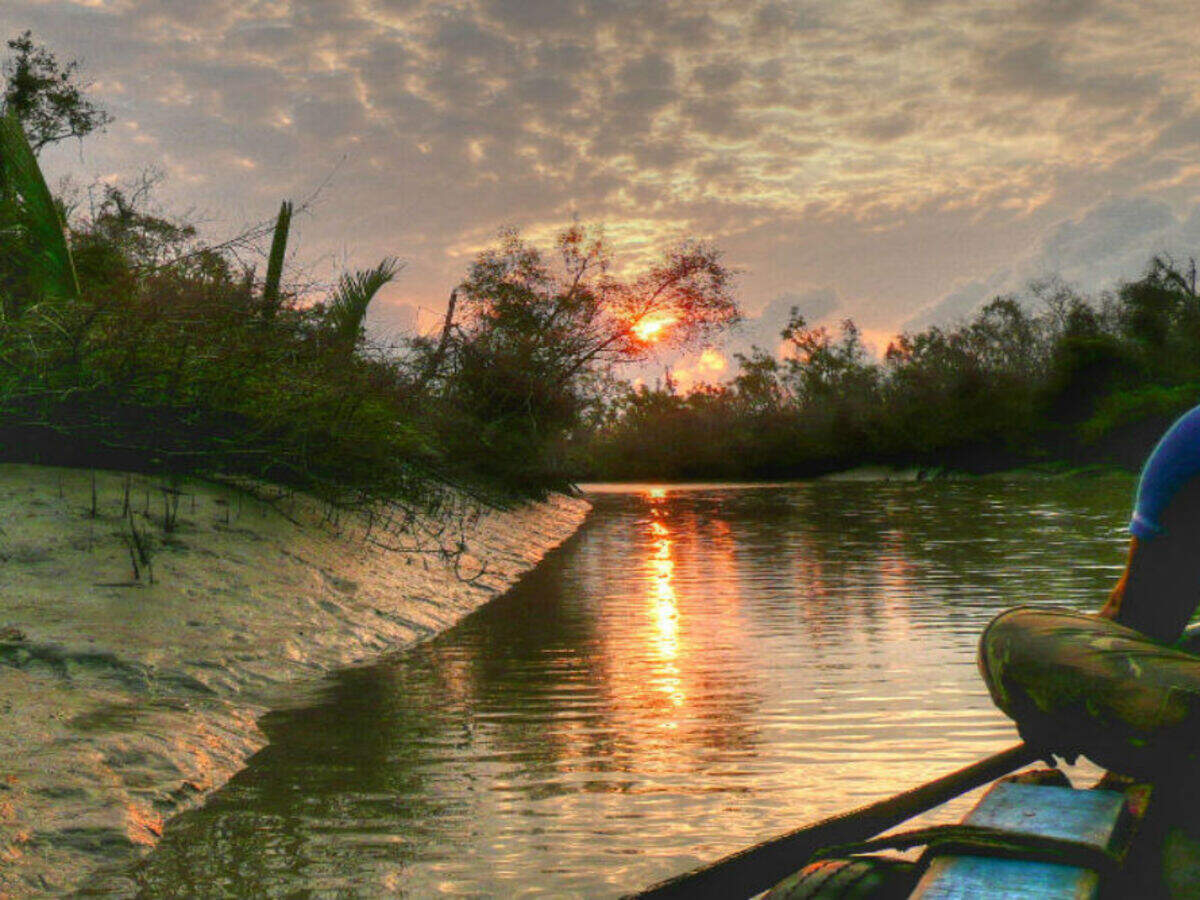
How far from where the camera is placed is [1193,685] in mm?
2268

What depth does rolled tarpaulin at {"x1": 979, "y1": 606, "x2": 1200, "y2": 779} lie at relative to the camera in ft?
7.55

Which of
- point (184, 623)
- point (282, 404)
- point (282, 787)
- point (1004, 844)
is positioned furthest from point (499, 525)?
point (1004, 844)

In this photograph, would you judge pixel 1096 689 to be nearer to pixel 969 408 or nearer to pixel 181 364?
pixel 181 364

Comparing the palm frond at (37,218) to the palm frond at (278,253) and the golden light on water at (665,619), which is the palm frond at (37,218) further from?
the golden light on water at (665,619)

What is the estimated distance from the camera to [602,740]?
531 cm

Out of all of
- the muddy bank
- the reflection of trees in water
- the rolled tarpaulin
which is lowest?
the reflection of trees in water

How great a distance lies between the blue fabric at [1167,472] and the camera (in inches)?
101

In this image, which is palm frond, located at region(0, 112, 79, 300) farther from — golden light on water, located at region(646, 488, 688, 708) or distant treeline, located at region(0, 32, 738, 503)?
golden light on water, located at region(646, 488, 688, 708)

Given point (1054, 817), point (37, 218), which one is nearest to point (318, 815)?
point (1054, 817)

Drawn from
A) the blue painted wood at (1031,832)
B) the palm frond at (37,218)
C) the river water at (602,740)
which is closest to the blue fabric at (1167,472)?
the blue painted wood at (1031,832)

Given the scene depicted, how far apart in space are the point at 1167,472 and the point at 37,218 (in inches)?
379

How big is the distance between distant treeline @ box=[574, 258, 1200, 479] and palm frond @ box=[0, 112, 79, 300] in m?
18.4

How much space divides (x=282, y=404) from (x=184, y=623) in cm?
323

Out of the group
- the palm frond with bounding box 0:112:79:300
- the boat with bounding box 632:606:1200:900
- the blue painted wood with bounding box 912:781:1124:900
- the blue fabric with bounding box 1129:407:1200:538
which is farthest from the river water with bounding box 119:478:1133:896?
the palm frond with bounding box 0:112:79:300
